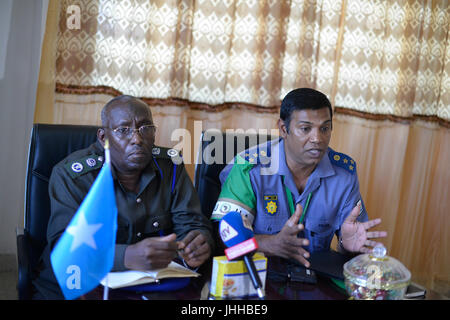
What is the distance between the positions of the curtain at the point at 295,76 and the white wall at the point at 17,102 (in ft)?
0.34

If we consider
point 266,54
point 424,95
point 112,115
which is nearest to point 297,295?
point 112,115

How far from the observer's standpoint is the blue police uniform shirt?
193cm

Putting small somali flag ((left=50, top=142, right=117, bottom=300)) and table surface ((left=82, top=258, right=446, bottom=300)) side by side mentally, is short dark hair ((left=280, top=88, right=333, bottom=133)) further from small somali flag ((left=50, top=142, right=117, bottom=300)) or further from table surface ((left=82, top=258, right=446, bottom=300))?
small somali flag ((left=50, top=142, right=117, bottom=300))

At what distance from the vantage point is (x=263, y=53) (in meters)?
2.97

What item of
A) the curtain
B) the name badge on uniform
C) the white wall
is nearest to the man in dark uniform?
the name badge on uniform

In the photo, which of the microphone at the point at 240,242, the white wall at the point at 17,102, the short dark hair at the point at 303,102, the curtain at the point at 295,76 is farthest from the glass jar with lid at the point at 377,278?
the white wall at the point at 17,102

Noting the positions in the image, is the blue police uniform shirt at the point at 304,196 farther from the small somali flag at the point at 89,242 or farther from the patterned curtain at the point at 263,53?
the patterned curtain at the point at 263,53

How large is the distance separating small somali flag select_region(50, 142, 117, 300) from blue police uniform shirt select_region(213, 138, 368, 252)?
85 centimetres

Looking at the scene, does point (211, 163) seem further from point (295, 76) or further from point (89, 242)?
point (295, 76)

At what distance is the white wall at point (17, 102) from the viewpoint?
2539 millimetres

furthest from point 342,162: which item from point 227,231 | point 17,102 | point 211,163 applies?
point 17,102

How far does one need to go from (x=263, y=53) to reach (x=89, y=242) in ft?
7.16

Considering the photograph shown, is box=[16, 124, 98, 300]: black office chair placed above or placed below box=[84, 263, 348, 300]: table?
above
